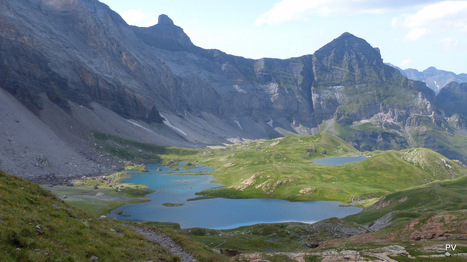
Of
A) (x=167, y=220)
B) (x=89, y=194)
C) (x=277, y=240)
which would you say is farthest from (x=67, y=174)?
(x=277, y=240)

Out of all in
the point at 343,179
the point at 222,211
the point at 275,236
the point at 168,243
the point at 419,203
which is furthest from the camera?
the point at 343,179

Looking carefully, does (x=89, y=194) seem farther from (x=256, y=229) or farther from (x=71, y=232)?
(x=71, y=232)

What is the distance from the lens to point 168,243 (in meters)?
42.4

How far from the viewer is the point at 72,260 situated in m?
24.1

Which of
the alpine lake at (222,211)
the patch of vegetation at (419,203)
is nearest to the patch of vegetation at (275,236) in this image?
the patch of vegetation at (419,203)

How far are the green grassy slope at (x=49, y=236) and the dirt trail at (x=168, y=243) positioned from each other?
2111 millimetres

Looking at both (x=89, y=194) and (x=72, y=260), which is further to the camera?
(x=89, y=194)

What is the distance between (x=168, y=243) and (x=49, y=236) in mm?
17594

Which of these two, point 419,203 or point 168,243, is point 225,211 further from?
point 168,243

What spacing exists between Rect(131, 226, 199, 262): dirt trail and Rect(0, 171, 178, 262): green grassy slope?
211cm

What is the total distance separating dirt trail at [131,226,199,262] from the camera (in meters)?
36.9

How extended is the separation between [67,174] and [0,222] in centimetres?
17657

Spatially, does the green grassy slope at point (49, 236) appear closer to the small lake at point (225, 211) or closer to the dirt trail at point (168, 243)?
the dirt trail at point (168, 243)

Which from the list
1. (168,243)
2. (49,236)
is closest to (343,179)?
(168,243)
